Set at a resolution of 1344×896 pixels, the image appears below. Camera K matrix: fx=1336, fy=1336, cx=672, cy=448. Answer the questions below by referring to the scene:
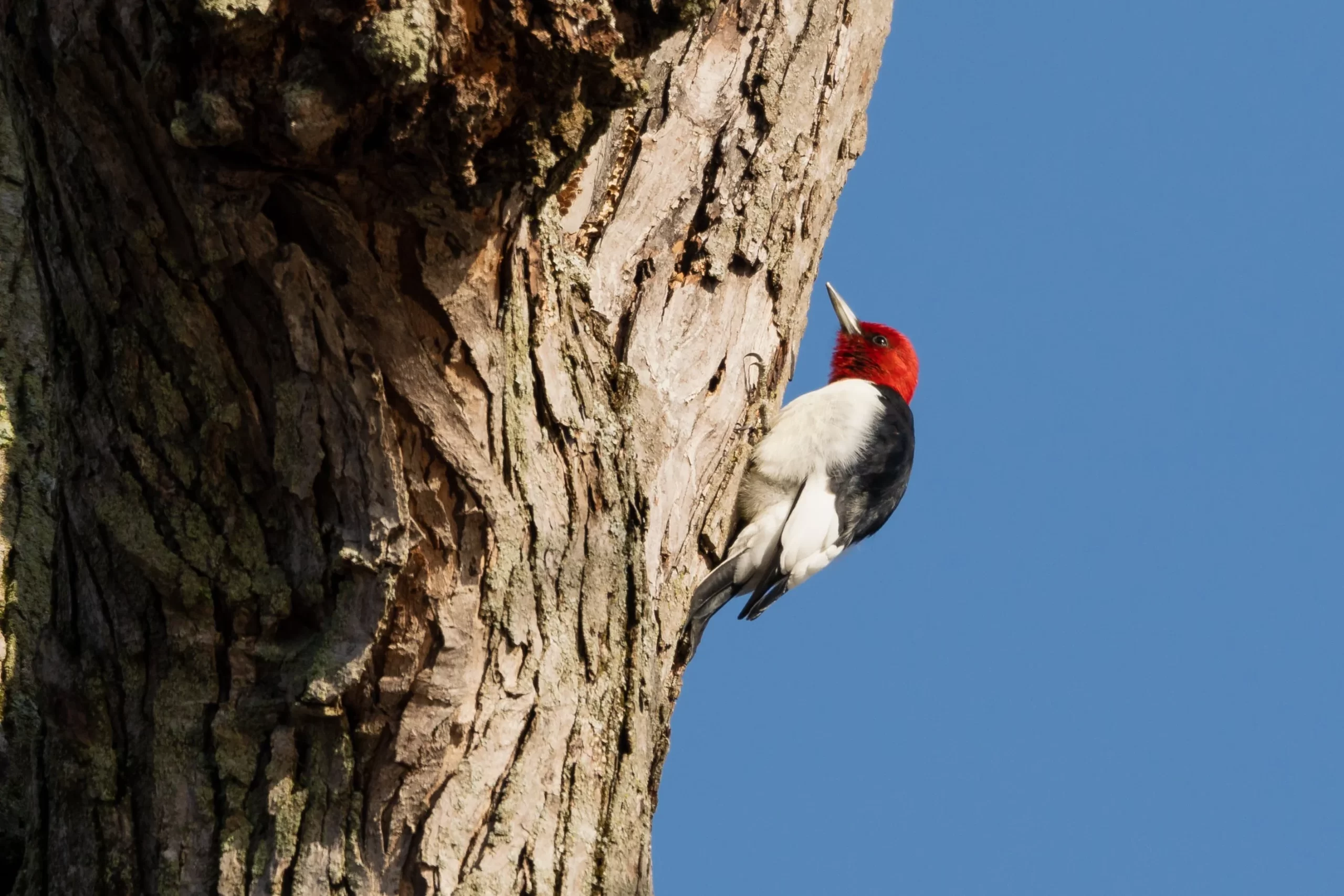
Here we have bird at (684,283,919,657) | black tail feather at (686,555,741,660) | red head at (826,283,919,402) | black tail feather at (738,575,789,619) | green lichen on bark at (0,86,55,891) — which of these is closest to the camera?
green lichen on bark at (0,86,55,891)

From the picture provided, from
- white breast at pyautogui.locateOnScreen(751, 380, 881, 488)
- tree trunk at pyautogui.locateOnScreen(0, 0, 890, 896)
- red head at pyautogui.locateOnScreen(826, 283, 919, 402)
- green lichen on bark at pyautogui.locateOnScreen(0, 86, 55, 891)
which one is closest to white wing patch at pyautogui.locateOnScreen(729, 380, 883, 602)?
white breast at pyautogui.locateOnScreen(751, 380, 881, 488)

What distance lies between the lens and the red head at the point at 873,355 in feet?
17.4

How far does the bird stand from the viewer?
3879 mm

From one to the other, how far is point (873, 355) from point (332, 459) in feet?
12.2

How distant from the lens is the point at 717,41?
2916mm

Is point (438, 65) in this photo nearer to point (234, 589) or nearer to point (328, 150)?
point (328, 150)

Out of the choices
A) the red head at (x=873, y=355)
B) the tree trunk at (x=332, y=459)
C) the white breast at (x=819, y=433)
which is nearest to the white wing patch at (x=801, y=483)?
the white breast at (x=819, y=433)

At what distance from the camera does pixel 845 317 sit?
542 cm

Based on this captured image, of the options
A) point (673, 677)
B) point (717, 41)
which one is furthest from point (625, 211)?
point (673, 677)

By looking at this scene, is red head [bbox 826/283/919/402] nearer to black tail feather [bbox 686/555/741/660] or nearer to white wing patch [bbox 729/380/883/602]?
white wing patch [bbox 729/380/883/602]

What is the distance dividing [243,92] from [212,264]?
286 mm

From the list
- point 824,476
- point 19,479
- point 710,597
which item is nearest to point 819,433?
point 824,476

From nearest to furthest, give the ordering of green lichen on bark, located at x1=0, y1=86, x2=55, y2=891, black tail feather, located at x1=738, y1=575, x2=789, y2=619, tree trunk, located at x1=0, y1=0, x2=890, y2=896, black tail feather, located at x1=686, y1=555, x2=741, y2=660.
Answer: tree trunk, located at x1=0, y1=0, x2=890, y2=896
green lichen on bark, located at x1=0, y1=86, x2=55, y2=891
black tail feather, located at x1=686, y1=555, x2=741, y2=660
black tail feather, located at x1=738, y1=575, x2=789, y2=619

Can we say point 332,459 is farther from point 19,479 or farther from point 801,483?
point 801,483
